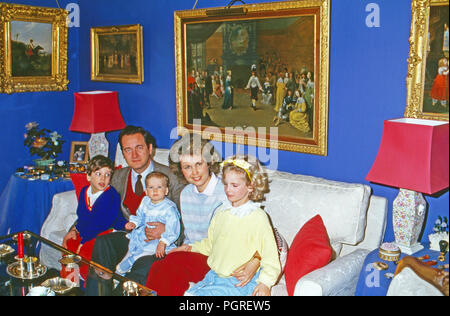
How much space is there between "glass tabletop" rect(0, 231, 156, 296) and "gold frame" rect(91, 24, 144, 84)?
6.61 feet

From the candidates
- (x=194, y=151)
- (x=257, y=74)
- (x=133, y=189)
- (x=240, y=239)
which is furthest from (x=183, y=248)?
(x=257, y=74)

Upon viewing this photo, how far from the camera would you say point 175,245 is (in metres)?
3.33

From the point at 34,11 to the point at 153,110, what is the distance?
1630 mm

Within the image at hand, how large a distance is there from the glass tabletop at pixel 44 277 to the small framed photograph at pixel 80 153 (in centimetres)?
169

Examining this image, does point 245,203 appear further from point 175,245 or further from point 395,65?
point 395,65

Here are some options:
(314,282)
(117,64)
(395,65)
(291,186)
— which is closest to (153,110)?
(117,64)

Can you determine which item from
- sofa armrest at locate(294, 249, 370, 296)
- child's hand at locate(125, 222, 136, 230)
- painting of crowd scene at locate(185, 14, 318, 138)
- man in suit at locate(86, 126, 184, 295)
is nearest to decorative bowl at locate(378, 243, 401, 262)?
sofa armrest at locate(294, 249, 370, 296)

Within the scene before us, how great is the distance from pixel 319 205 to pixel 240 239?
0.60 m

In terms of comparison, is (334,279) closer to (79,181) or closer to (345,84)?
(345,84)

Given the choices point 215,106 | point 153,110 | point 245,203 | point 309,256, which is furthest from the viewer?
point 153,110

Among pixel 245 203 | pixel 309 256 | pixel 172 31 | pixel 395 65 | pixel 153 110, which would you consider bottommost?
pixel 309 256

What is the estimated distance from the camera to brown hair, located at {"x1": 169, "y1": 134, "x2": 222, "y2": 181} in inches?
127

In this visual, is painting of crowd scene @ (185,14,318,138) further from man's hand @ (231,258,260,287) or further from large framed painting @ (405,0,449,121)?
man's hand @ (231,258,260,287)
